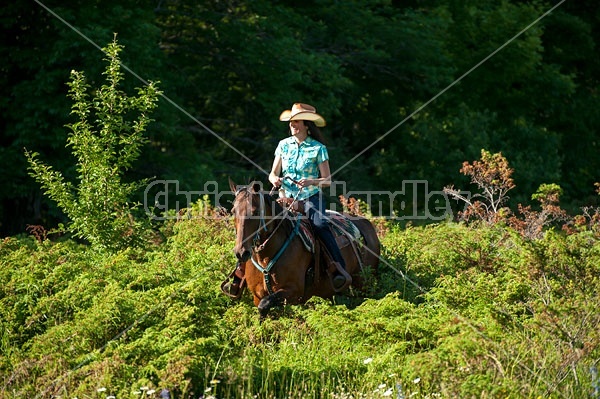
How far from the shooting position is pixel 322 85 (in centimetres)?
2661

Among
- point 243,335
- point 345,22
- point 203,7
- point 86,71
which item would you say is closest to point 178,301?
point 243,335

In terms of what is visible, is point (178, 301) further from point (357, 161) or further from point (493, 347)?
point (357, 161)

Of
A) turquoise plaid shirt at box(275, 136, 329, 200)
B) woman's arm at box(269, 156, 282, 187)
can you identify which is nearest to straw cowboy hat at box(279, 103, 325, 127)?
turquoise plaid shirt at box(275, 136, 329, 200)

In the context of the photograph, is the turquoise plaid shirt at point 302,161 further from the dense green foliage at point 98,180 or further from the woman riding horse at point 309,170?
the dense green foliage at point 98,180

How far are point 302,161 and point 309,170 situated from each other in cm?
14

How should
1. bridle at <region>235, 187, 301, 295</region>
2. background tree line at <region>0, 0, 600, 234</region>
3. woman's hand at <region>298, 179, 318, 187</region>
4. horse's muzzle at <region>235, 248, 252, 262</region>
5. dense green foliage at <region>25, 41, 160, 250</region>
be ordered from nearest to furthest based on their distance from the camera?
horse's muzzle at <region>235, 248, 252, 262</region>, bridle at <region>235, 187, 301, 295</region>, woman's hand at <region>298, 179, 318, 187</region>, dense green foliage at <region>25, 41, 160, 250</region>, background tree line at <region>0, 0, 600, 234</region>

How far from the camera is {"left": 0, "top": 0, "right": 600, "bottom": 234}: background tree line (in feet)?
70.6

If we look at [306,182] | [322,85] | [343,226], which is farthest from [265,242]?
[322,85]

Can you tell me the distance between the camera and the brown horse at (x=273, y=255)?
1046cm

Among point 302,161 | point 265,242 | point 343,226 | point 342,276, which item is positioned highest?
point 302,161

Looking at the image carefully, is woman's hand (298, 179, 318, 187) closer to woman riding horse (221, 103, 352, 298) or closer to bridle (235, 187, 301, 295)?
woman riding horse (221, 103, 352, 298)

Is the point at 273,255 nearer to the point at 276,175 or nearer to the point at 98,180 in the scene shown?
the point at 276,175

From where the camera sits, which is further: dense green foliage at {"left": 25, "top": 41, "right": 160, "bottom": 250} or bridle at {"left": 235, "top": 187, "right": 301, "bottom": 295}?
dense green foliage at {"left": 25, "top": 41, "right": 160, "bottom": 250}

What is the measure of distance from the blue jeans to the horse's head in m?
1.01
